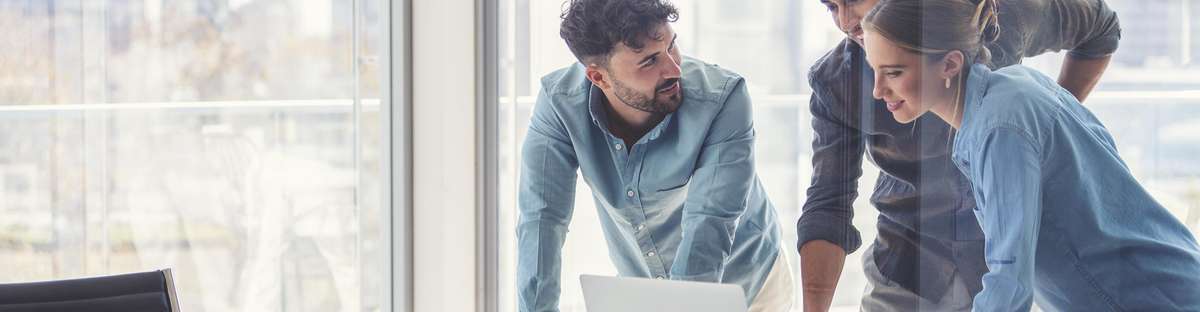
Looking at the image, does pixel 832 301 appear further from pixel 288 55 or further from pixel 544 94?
pixel 288 55

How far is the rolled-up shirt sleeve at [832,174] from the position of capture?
2.64 meters

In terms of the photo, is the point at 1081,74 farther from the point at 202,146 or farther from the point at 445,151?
the point at 202,146

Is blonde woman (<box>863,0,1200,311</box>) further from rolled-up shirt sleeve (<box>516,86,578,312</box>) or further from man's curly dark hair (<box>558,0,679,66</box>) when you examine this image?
rolled-up shirt sleeve (<box>516,86,578,312</box>)

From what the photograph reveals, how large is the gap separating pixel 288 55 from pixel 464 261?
91cm

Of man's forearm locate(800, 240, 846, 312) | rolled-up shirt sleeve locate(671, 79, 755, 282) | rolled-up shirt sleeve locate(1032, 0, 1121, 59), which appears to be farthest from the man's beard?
rolled-up shirt sleeve locate(1032, 0, 1121, 59)

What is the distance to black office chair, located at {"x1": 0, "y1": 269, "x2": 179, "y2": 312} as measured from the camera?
230 cm

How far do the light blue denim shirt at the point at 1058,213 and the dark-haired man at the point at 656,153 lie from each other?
64 cm

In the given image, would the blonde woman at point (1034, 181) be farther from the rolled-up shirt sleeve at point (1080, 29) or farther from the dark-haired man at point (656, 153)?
the dark-haired man at point (656, 153)

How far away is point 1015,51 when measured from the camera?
2.34 m

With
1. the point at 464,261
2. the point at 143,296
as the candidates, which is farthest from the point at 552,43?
the point at 143,296

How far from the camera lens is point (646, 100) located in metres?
3.05

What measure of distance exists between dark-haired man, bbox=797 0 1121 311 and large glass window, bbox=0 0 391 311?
1.59 meters

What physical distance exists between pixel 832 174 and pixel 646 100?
62 cm

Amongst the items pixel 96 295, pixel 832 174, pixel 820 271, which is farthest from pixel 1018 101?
pixel 96 295
